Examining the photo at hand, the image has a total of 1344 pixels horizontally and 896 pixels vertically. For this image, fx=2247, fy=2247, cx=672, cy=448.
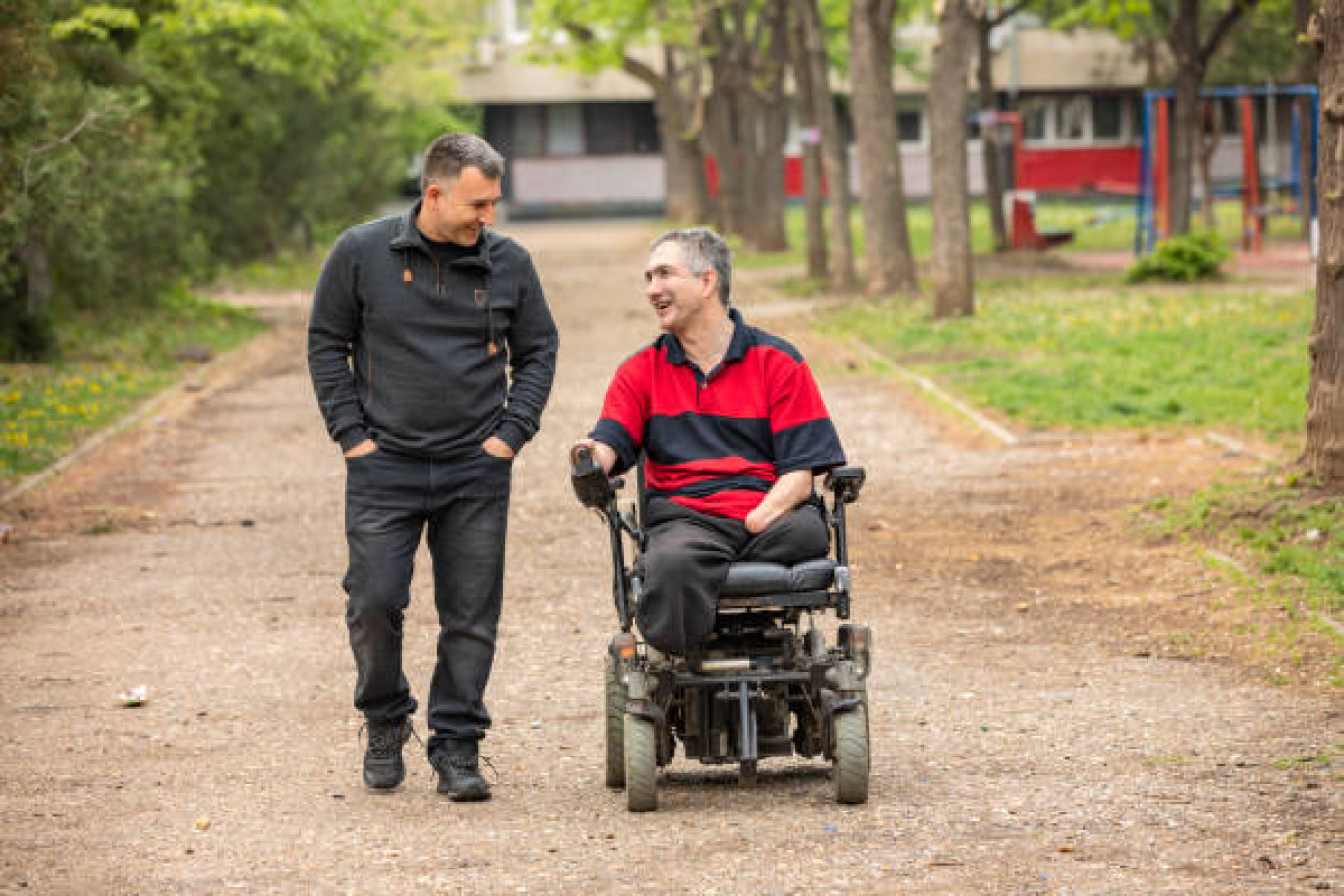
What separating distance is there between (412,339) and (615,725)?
1241 mm

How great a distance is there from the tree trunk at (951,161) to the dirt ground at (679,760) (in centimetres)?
942

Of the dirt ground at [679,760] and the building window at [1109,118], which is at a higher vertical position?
the building window at [1109,118]

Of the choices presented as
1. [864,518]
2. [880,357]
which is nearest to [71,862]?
[864,518]

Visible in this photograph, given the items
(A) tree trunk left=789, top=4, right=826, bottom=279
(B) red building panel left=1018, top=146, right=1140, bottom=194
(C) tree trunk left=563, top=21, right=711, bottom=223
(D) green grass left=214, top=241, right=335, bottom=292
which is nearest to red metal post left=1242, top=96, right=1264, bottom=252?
(A) tree trunk left=789, top=4, right=826, bottom=279

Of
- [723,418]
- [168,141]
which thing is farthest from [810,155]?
[723,418]

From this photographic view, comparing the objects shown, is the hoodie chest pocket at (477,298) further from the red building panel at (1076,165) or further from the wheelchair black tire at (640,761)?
the red building panel at (1076,165)

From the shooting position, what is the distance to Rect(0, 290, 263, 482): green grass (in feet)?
53.6

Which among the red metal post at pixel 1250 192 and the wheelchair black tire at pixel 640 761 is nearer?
the wheelchair black tire at pixel 640 761

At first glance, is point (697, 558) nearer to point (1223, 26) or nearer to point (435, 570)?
point (435, 570)

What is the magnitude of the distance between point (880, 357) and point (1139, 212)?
615 inches

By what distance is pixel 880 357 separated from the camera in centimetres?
2080

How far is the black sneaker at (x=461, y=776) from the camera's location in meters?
6.45

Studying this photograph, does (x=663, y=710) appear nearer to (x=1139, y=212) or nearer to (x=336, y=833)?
(x=336, y=833)

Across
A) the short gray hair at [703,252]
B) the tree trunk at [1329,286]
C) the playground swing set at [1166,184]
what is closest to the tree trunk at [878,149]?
the playground swing set at [1166,184]
